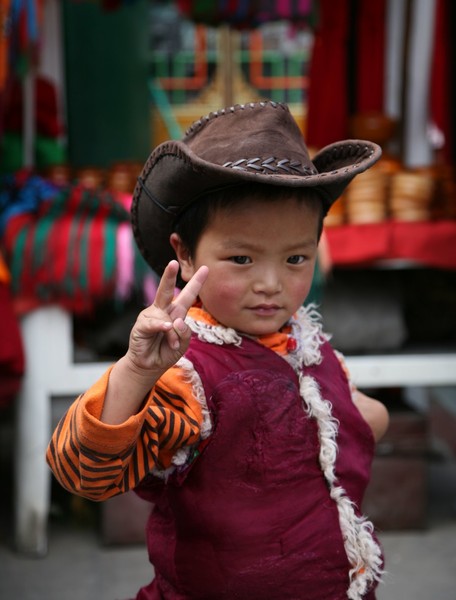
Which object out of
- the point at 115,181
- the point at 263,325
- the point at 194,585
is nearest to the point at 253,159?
the point at 263,325

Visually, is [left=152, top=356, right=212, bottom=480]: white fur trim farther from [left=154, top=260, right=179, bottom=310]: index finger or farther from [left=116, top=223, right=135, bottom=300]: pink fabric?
[left=116, top=223, right=135, bottom=300]: pink fabric

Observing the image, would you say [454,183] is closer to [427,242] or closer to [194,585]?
[427,242]

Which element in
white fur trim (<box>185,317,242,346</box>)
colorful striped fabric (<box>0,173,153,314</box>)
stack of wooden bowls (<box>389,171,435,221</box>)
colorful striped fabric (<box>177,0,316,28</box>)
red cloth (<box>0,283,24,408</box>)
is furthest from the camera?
colorful striped fabric (<box>177,0,316,28</box>)

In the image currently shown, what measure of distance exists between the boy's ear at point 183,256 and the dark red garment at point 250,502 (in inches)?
5.7

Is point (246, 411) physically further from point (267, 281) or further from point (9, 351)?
point (9, 351)

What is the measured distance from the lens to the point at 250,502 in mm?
1602

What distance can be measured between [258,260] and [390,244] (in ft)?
7.59

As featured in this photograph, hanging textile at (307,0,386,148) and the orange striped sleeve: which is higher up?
hanging textile at (307,0,386,148)

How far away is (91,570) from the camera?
3.47 meters

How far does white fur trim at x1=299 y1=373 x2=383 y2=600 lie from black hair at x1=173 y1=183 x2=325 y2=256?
353mm

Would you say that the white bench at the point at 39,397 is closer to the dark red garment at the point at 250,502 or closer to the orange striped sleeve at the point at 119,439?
the dark red garment at the point at 250,502

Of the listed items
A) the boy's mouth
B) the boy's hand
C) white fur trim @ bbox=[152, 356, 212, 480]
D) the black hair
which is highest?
the black hair

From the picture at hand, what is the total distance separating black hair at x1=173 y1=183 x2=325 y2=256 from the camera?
1575 mm

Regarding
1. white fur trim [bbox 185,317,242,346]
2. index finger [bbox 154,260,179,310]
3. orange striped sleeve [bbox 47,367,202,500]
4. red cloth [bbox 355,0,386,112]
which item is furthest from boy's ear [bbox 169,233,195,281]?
red cloth [bbox 355,0,386,112]
